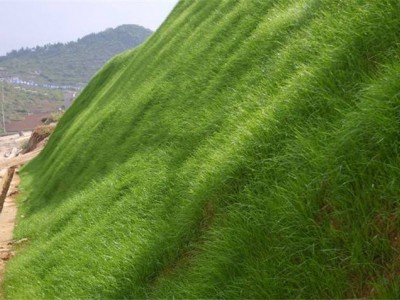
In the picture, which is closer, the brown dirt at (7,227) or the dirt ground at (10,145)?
the brown dirt at (7,227)

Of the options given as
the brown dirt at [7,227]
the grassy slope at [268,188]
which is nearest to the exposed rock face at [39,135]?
the brown dirt at [7,227]

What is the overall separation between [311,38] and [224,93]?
2163 millimetres

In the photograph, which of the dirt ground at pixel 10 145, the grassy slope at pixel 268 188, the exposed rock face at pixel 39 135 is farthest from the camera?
the dirt ground at pixel 10 145

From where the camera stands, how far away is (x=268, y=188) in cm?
378

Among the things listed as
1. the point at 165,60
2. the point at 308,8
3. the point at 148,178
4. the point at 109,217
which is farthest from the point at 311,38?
the point at 165,60

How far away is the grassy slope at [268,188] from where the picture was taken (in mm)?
2902

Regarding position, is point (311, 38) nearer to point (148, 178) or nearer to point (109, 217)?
point (148, 178)

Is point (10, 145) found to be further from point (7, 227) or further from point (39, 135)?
point (7, 227)

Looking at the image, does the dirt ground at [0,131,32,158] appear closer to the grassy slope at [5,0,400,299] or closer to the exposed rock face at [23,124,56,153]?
the exposed rock face at [23,124,56,153]

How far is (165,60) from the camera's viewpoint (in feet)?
46.3

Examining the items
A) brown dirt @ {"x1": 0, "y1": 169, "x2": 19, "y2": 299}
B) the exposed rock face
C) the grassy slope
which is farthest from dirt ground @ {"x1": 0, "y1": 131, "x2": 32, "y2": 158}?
the grassy slope

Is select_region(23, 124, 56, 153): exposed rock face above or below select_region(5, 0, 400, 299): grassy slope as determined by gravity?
below

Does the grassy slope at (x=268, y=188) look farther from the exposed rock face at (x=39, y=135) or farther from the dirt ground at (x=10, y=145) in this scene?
the dirt ground at (x=10, y=145)

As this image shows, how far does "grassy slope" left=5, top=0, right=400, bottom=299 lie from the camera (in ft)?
9.52
